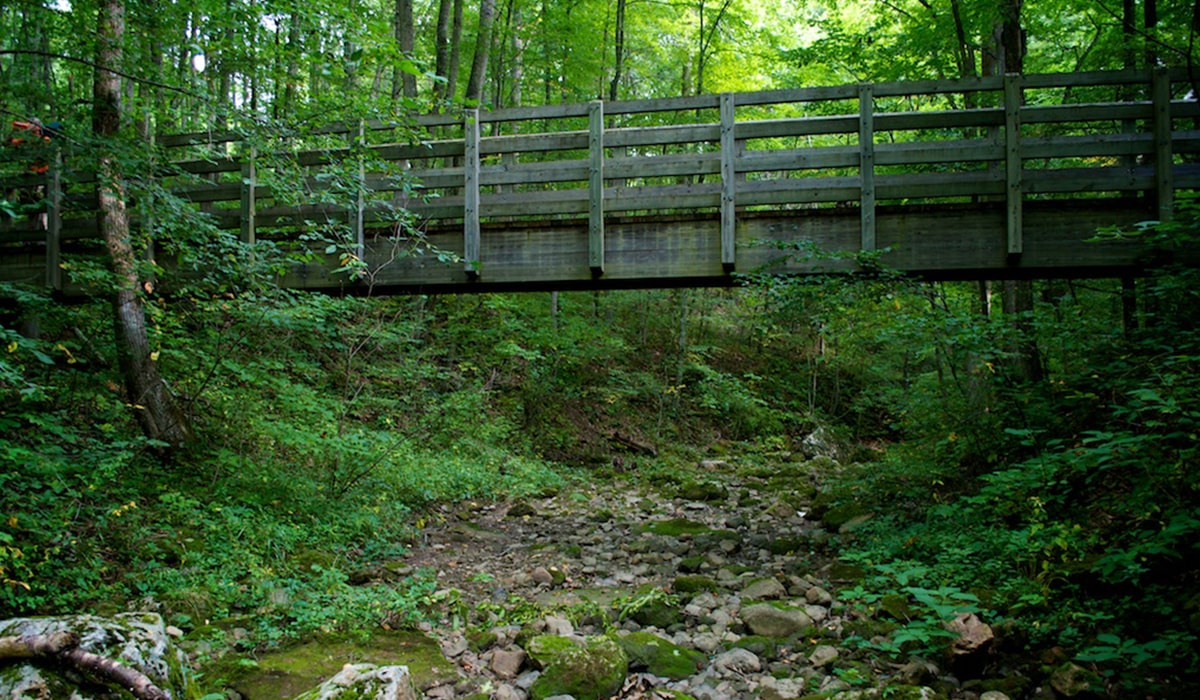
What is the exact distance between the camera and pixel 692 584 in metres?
6.34

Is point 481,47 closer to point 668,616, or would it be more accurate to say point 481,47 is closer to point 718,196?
point 718,196

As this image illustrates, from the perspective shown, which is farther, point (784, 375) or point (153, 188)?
point (784, 375)

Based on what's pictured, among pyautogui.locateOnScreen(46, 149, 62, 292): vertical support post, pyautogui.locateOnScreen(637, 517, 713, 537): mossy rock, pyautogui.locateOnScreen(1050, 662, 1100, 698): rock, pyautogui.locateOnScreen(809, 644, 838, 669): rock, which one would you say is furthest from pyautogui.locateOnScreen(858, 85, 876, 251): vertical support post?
pyautogui.locateOnScreen(46, 149, 62, 292): vertical support post

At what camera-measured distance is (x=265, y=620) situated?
15.9 feet

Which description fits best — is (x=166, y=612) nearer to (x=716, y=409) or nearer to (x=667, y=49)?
(x=716, y=409)

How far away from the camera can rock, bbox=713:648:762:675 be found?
15.5 feet

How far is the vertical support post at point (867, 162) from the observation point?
716 centimetres

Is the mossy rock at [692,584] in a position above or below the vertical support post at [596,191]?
below

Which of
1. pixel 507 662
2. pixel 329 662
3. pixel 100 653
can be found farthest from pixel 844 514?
pixel 100 653

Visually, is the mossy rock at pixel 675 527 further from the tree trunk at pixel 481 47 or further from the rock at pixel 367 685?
the tree trunk at pixel 481 47

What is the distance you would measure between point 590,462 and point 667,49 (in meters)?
13.3

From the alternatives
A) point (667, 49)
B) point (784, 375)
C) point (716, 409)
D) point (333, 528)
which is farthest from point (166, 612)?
point (667, 49)

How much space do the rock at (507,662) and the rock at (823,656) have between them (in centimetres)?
197

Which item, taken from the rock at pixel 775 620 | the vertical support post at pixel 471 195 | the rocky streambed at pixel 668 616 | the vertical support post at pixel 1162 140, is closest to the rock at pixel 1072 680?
the rocky streambed at pixel 668 616
